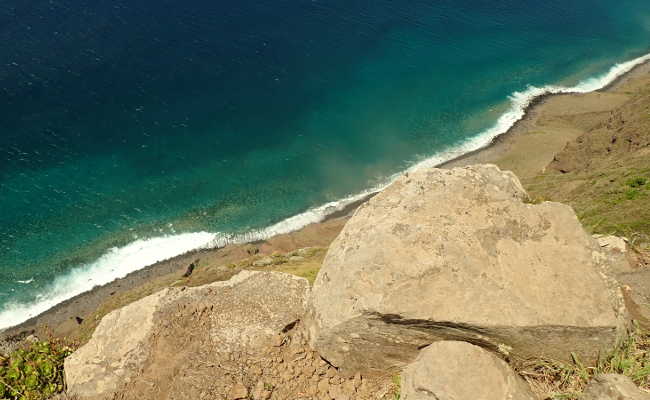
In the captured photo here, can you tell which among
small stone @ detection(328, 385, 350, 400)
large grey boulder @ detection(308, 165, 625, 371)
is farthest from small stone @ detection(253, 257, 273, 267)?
small stone @ detection(328, 385, 350, 400)

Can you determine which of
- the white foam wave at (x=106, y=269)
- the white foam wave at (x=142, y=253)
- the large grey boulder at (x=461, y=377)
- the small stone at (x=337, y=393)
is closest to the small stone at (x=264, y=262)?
the white foam wave at (x=142, y=253)

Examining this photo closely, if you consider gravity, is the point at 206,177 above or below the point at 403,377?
below

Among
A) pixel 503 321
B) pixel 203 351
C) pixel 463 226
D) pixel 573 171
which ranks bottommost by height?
pixel 573 171

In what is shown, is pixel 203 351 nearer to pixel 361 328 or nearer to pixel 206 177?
pixel 361 328

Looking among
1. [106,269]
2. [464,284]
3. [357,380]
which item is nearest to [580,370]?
[464,284]

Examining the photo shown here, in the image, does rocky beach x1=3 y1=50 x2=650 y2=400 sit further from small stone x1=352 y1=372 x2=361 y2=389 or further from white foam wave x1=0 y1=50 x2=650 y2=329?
white foam wave x1=0 y1=50 x2=650 y2=329

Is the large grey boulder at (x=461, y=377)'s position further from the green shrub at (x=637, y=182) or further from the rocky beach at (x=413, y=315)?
the green shrub at (x=637, y=182)

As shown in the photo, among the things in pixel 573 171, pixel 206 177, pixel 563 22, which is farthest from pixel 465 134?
pixel 563 22
